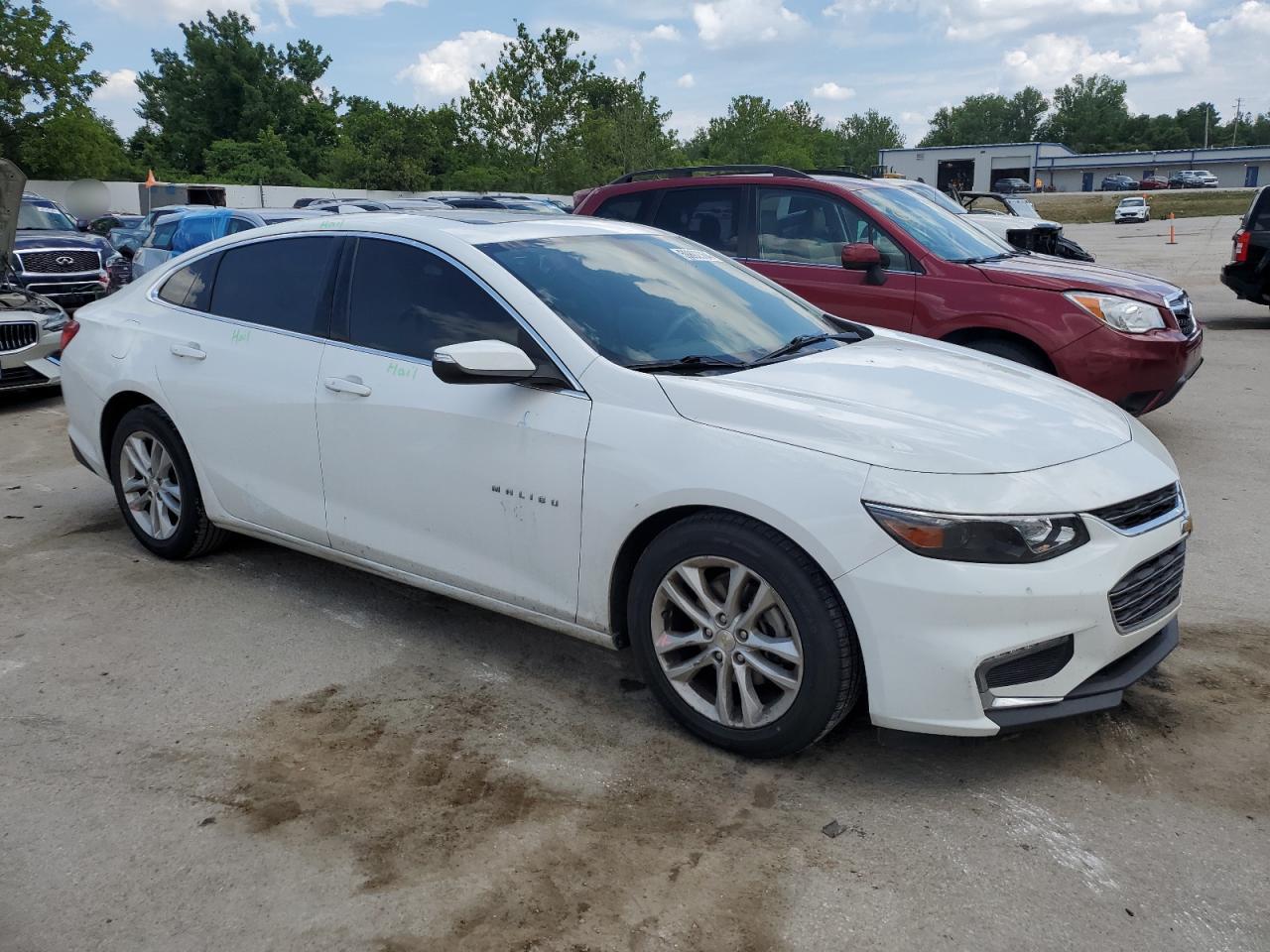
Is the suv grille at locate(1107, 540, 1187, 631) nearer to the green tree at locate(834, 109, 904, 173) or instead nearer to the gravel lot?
the gravel lot

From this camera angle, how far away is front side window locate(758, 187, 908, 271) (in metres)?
7.46

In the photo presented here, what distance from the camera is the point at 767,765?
337 cm

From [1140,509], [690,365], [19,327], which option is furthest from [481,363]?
[19,327]

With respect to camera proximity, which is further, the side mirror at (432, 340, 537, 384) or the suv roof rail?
the suv roof rail

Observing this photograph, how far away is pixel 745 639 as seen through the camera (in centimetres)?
327

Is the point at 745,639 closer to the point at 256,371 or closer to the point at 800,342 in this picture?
the point at 800,342

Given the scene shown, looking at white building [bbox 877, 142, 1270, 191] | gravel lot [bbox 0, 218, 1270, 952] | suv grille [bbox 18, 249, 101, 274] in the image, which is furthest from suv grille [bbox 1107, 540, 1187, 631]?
white building [bbox 877, 142, 1270, 191]

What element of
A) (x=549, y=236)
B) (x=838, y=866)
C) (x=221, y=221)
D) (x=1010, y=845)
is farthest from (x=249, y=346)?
(x=221, y=221)

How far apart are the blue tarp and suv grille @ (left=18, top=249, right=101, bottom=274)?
384cm

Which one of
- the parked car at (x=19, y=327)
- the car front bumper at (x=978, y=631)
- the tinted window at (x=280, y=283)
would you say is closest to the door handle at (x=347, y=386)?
the tinted window at (x=280, y=283)

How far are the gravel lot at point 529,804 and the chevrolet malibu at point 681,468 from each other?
0.30 m

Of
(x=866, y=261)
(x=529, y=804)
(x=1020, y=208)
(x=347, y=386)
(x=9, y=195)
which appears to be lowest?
(x=529, y=804)

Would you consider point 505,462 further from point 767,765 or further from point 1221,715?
point 1221,715

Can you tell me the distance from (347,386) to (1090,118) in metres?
162
